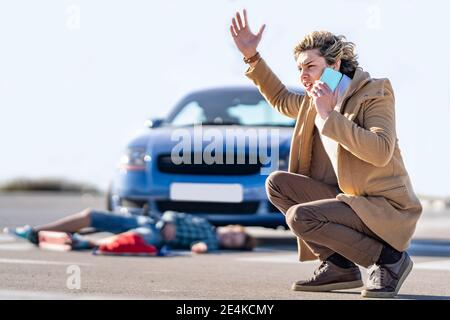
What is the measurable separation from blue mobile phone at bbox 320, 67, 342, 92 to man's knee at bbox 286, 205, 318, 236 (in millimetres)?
687

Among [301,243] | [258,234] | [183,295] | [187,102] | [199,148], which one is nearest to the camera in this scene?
[183,295]

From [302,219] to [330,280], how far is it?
47 cm

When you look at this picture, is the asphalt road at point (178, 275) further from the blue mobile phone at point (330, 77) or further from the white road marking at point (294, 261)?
the blue mobile phone at point (330, 77)

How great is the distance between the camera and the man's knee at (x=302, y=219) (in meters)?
6.70

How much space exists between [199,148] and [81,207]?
9576 mm

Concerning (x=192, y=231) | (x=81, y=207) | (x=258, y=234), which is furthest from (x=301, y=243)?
(x=81, y=207)

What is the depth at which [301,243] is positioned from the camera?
7.09 m

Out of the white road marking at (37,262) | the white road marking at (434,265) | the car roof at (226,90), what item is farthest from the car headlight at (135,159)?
the white road marking at (434,265)

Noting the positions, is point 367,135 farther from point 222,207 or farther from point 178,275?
point 222,207

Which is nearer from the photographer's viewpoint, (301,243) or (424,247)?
(301,243)

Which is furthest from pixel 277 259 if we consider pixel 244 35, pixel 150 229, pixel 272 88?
pixel 244 35

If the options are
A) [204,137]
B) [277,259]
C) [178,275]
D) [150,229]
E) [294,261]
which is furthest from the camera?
[204,137]

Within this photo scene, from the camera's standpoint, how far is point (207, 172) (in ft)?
36.8
